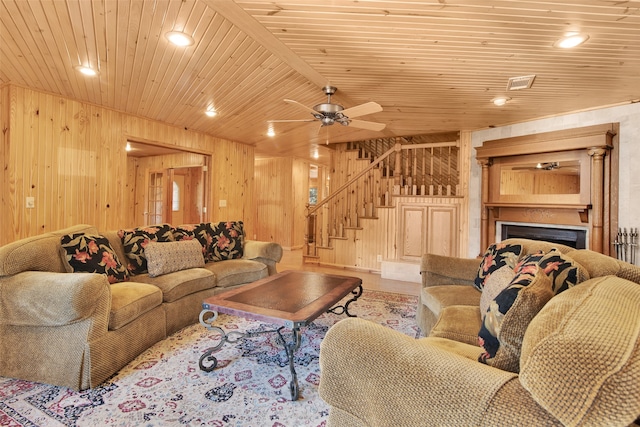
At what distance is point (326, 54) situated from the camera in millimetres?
2514

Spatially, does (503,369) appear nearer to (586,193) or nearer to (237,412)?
(237,412)

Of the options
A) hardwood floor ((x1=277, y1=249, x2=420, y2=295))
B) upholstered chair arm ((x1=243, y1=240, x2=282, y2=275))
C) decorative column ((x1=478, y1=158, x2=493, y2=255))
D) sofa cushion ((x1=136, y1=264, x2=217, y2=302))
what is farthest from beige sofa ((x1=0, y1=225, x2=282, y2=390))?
decorative column ((x1=478, y1=158, x2=493, y2=255))

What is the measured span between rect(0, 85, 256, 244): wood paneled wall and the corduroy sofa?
395cm

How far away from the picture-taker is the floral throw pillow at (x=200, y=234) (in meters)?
3.64

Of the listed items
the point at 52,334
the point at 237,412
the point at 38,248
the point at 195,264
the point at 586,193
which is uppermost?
the point at 586,193

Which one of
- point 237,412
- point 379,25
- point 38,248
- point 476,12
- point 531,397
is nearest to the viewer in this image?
point 531,397

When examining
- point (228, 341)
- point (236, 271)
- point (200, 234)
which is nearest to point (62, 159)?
point (200, 234)

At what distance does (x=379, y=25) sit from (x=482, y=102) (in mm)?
2098

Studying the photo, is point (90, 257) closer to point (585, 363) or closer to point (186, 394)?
point (186, 394)

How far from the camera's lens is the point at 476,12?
6.25ft

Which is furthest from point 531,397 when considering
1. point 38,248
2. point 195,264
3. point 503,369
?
point 195,264

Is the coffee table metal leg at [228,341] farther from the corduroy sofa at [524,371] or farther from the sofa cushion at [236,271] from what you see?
→ the sofa cushion at [236,271]

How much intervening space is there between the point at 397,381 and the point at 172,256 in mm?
2799

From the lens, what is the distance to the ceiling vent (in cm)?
288
